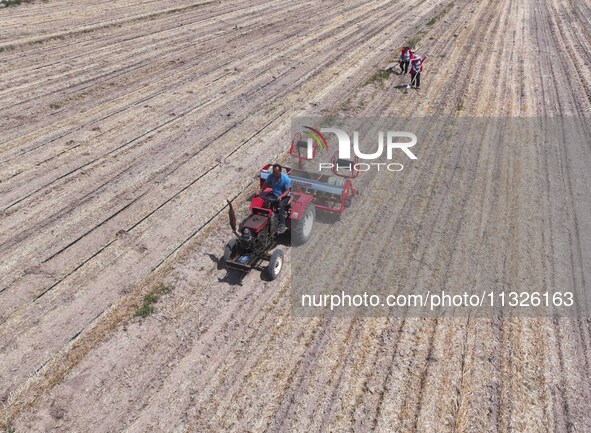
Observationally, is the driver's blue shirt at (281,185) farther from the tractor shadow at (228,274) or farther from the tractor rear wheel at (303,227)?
the tractor shadow at (228,274)

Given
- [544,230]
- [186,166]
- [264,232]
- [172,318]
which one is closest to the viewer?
[172,318]

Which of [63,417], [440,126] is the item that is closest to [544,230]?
[440,126]

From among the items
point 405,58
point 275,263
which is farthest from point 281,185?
point 405,58

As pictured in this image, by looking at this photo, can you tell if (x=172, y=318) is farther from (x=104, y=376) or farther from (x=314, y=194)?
(x=314, y=194)

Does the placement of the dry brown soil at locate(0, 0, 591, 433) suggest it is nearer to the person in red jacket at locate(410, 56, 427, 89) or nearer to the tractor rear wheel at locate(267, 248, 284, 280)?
the tractor rear wheel at locate(267, 248, 284, 280)

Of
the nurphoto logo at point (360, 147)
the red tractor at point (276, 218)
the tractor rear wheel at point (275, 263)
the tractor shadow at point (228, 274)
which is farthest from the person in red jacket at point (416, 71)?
the tractor shadow at point (228, 274)

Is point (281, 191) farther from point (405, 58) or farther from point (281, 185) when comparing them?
point (405, 58)
